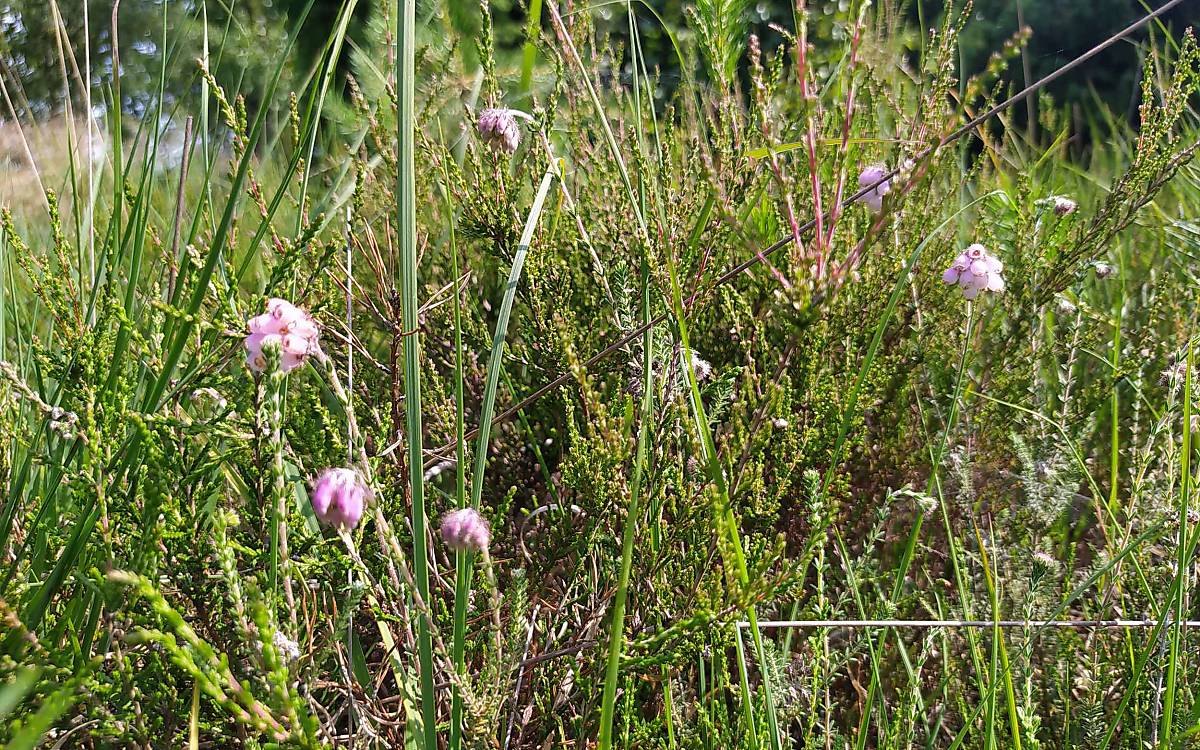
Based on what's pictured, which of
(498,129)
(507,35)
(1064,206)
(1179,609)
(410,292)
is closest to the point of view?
(410,292)

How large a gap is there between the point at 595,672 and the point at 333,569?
0.28m

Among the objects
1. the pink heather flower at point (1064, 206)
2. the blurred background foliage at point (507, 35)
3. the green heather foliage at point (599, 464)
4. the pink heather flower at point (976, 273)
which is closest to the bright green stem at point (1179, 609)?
the green heather foliage at point (599, 464)

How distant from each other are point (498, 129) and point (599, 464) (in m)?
0.41

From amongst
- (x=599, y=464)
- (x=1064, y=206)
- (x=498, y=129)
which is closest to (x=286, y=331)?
(x=599, y=464)

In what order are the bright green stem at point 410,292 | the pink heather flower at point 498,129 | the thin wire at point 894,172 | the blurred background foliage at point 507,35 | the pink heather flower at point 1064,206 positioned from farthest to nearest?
1. the blurred background foliage at point 507,35
2. the pink heather flower at point 1064,206
3. the pink heather flower at point 498,129
4. the thin wire at point 894,172
5. the bright green stem at point 410,292

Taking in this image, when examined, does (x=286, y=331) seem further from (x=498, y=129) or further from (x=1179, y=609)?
(x=1179, y=609)

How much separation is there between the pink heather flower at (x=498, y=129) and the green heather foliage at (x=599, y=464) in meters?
0.05

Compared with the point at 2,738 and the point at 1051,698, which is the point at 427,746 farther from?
the point at 1051,698

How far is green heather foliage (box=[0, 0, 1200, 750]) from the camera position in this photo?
648 millimetres

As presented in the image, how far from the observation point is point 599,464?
834 millimetres

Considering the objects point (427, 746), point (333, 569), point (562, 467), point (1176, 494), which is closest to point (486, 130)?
point (562, 467)

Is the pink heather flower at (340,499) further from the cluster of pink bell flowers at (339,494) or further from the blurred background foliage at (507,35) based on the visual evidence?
the blurred background foliage at (507,35)

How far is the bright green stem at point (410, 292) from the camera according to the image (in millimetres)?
590

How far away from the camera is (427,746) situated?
61 cm
